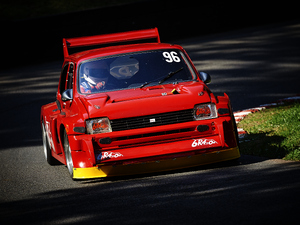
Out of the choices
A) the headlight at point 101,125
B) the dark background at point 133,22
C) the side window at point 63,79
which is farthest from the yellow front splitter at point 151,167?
the dark background at point 133,22

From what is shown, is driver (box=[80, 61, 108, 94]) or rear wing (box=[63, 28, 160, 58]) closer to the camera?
driver (box=[80, 61, 108, 94])

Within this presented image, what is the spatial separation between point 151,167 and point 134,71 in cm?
171

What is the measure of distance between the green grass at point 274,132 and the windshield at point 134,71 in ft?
4.59

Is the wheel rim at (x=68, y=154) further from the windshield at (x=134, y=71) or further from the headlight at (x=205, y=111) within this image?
the headlight at (x=205, y=111)

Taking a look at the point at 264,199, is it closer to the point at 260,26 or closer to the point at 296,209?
the point at 296,209

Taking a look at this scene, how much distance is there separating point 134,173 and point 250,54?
47.5 ft

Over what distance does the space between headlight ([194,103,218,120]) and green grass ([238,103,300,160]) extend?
1170 millimetres

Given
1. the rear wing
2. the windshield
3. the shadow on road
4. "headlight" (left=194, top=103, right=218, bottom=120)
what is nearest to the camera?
the shadow on road

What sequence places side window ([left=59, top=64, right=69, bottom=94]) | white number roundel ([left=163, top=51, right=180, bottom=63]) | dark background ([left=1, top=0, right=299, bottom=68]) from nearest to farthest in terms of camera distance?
1. white number roundel ([left=163, top=51, right=180, bottom=63])
2. side window ([left=59, top=64, right=69, bottom=94])
3. dark background ([left=1, top=0, right=299, bottom=68])

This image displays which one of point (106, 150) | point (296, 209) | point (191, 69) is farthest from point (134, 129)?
point (296, 209)

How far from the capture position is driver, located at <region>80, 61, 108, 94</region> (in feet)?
27.0

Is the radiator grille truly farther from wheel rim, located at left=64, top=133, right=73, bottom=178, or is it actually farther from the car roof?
the car roof

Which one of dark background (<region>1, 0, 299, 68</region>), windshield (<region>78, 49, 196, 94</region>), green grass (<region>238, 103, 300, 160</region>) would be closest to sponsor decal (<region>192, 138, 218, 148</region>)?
green grass (<region>238, 103, 300, 160</region>)

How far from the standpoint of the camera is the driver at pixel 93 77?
27.0ft
